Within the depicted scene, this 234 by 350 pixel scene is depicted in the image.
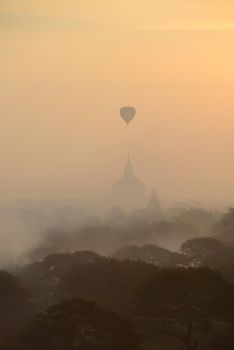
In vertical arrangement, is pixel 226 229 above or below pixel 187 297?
above

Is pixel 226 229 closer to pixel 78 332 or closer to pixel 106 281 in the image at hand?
pixel 106 281

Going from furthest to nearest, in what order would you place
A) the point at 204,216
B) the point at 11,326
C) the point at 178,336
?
the point at 204,216, the point at 11,326, the point at 178,336

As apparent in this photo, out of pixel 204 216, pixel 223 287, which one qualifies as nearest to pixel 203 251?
pixel 223 287

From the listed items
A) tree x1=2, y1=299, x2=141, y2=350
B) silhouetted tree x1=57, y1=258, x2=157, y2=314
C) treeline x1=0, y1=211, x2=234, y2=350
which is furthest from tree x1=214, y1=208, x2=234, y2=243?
tree x1=2, y1=299, x2=141, y2=350

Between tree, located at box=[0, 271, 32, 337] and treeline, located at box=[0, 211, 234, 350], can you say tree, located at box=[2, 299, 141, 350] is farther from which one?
tree, located at box=[0, 271, 32, 337]

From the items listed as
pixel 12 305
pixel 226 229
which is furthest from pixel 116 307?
pixel 226 229

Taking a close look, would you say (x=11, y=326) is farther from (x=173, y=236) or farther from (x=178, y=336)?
(x=173, y=236)
